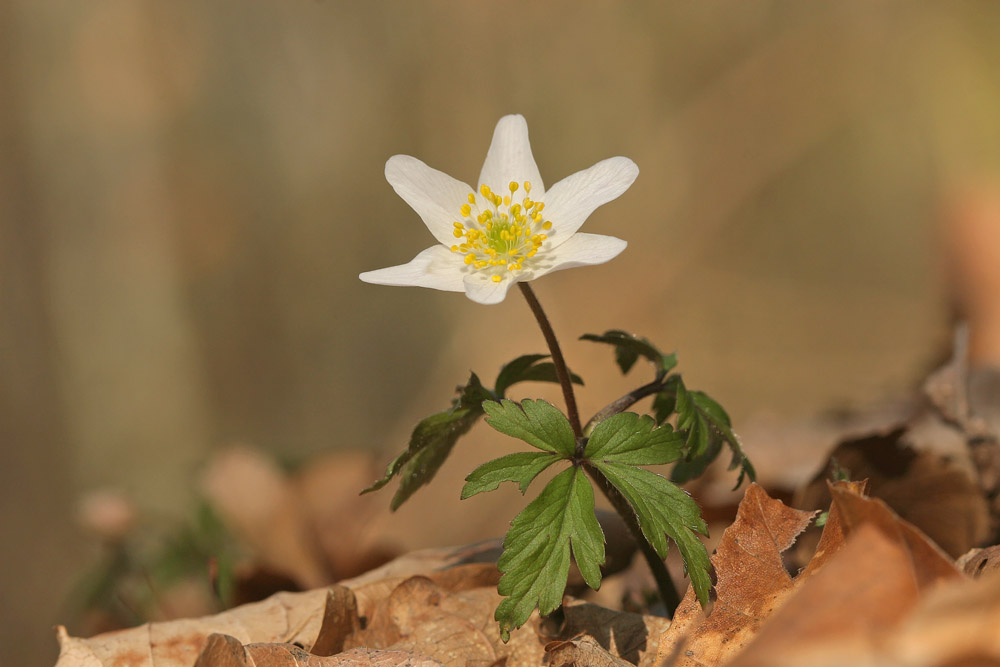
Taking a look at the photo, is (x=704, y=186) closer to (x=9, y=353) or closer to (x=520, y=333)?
(x=520, y=333)

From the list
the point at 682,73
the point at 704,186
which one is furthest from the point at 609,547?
the point at 682,73

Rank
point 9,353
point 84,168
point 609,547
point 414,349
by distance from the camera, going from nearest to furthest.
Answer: point 609,547 < point 9,353 < point 84,168 < point 414,349

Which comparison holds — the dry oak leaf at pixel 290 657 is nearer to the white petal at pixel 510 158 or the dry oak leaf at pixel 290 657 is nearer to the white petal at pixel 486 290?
the white petal at pixel 486 290

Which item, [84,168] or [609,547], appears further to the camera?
[84,168]

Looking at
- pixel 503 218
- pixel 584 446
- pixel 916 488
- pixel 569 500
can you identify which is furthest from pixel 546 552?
pixel 916 488

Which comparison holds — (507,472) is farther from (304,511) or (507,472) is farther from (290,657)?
(304,511)
